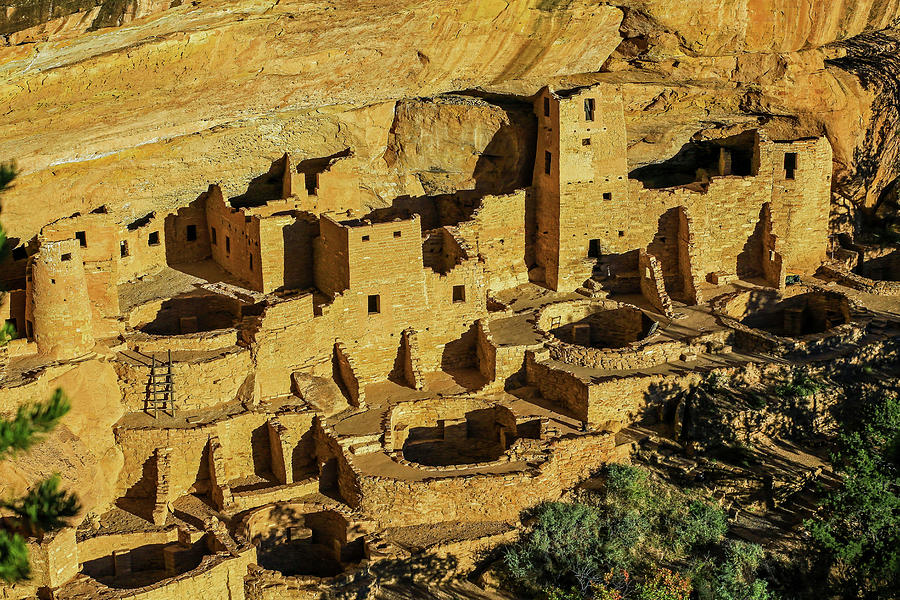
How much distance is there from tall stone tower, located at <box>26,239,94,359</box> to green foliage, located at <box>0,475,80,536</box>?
2.82 meters

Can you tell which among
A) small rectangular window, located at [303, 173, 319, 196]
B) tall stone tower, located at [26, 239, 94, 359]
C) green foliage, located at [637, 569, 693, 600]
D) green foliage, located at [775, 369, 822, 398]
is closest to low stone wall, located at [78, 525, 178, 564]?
tall stone tower, located at [26, 239, 94, 359]

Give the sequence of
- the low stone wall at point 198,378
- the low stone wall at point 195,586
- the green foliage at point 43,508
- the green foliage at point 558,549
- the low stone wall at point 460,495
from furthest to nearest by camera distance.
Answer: the low stone wall at point 198,378 < the low stone wall at point 460,495 < the green foliage at point 558,549 < the low stone wall at point 195,586 < the green foliage at point 43,508

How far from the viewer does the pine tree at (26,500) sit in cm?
1736

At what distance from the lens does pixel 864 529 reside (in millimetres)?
25859

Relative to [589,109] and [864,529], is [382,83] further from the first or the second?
[864,529]

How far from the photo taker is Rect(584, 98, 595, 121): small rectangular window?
2992 cm

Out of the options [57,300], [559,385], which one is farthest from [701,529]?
[57,300]

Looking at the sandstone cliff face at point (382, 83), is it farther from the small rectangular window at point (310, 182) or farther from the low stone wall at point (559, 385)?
the low stone wall at point (559, 385)

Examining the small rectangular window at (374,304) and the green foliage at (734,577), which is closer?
the green foliage at (734,577)

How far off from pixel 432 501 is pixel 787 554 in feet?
18.9

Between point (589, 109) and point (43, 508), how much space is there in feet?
43.3

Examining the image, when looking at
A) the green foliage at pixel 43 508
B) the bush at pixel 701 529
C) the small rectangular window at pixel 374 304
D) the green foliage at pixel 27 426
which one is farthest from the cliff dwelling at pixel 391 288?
the green foliage at pixel 27 426

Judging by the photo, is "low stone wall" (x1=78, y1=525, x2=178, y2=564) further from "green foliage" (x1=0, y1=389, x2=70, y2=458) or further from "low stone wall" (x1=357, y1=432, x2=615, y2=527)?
"green foliage" (x1=0, y1=389, x2=70, y2=458)

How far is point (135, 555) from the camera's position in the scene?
79.6 feet
